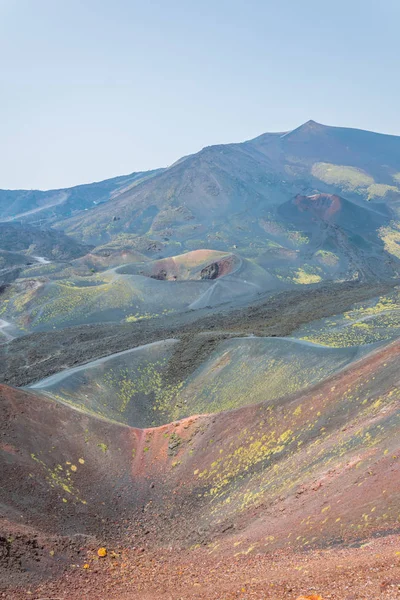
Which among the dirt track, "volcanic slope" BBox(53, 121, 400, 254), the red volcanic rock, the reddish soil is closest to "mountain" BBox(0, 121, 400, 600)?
the reddish soil

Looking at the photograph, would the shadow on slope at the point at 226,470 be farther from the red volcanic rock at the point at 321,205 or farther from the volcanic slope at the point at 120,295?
the red volcanic rock at the point at 321,205

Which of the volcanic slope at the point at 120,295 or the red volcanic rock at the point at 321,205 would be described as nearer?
the volcanic slope at the point at 120,295

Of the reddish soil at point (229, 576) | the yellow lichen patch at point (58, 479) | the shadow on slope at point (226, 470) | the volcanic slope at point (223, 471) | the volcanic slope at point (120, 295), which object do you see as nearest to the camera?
the reddish soil at point (229, 576)

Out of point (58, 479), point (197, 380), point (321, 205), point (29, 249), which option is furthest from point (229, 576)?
point (29, 249)

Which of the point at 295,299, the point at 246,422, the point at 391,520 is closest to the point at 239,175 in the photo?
the point at 295,299

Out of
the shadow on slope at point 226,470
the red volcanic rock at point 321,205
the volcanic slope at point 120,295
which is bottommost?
the shadow on slope at point 226,470

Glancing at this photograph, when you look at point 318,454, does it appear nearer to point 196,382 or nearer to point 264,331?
point 196,382

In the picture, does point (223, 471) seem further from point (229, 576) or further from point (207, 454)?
point (229, 576)

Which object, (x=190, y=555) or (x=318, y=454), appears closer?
(x=190, y=555)

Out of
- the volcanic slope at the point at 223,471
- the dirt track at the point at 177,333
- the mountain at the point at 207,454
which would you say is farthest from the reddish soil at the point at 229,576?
the dirt track at the point at 177,333
